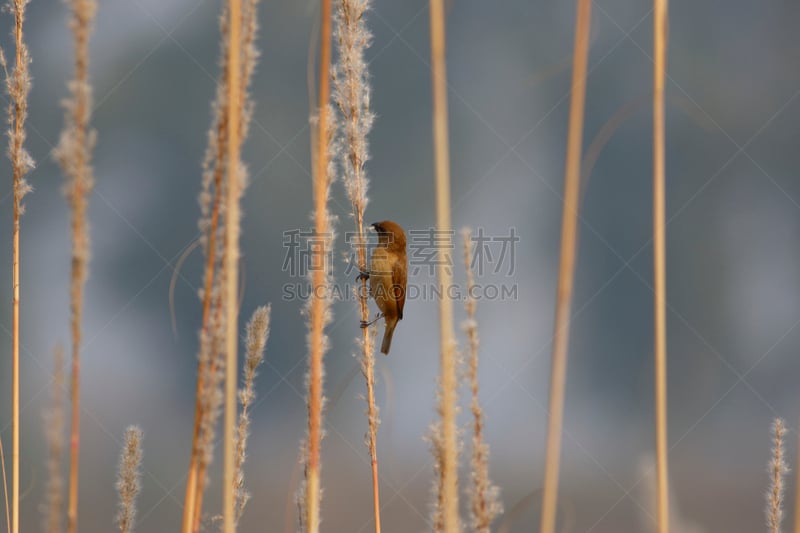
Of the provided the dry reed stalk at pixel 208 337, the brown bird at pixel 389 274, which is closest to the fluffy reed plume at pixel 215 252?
the dry reed stalk at pixel 208 337

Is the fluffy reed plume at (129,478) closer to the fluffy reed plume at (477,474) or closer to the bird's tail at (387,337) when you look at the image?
the fluffy reed plume at (477,474)

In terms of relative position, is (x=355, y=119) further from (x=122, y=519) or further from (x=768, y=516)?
(x=768, y=516)

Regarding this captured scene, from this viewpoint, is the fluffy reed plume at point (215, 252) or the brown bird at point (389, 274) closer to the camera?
the fluffy reed plume at point (215, 252)

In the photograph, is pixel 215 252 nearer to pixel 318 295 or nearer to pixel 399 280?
pixel 318 295

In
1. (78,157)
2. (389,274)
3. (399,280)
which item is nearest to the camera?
(78,157)

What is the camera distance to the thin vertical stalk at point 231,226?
1.30m

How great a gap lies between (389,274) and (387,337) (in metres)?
0.55

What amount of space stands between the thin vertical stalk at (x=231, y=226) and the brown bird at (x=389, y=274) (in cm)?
280

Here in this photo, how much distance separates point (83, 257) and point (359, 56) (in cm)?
145

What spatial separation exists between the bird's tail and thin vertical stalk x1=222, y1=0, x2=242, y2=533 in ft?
10.5

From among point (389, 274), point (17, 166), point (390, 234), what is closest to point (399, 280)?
point (389, 274)

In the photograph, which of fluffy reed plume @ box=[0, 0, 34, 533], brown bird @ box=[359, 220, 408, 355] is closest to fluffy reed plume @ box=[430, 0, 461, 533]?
fluffy reed plume @ box=[0, 0, 34, 533]

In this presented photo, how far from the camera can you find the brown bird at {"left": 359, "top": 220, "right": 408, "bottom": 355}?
14.1ft

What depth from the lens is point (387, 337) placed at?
4656 mm
